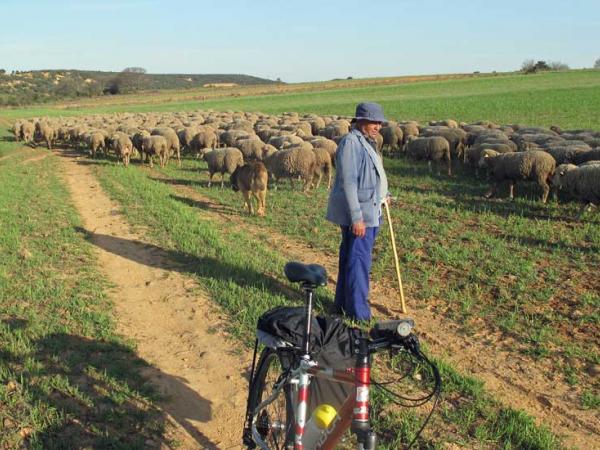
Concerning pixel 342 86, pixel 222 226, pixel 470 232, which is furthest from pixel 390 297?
pixel 342 86

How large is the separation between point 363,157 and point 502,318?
2.46m

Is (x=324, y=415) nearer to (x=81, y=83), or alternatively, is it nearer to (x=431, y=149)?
(x=431, y=149)

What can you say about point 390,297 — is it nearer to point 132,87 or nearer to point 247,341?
point 247,341

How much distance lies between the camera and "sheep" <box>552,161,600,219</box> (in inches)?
419

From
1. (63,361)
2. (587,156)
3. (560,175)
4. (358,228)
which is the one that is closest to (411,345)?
(358,228)

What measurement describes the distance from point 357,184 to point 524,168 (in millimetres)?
8540

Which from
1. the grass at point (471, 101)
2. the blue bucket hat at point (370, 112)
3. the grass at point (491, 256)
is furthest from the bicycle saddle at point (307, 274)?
the grass at point (471, 101)

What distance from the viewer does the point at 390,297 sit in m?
6.82

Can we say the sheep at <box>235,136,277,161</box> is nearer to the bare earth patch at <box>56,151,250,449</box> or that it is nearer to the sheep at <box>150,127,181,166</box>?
the sheep at <box>150,127,181,166</box>

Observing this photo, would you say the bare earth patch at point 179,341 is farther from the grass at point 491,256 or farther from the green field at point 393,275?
the grass at point 491,256

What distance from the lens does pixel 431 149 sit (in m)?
17.5

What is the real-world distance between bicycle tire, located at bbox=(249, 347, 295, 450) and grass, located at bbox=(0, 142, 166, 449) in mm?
943

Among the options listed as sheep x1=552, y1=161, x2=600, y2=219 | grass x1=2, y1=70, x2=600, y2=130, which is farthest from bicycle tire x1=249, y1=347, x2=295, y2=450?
grass x1=2, y1=70, x2=600, y2=130

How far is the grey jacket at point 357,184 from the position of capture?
530 cm
